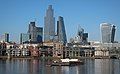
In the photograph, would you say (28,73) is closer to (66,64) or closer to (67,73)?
(67,73)

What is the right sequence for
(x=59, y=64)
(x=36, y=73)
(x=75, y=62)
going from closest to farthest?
1. (x=36, y=73)
2. (x=59, y=64)
3. (x=75, y=62)

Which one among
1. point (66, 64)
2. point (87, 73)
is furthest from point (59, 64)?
point (87, 73)

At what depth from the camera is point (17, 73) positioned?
78188 millimetres

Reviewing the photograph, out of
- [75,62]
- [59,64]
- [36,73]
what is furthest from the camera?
[75,62]

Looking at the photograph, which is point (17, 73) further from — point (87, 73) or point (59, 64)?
point (59, 64)

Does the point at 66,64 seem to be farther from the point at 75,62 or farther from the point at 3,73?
the point at 3,73

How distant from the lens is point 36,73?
7719 cm

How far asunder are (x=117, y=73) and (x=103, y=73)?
8.82 feet

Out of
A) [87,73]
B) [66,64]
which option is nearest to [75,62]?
[66,64]

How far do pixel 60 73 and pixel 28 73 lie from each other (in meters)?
6.27

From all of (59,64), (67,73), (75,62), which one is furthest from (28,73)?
(75,62)

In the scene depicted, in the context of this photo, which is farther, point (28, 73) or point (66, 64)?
point (66, 64)

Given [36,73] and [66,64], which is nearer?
[36,73]

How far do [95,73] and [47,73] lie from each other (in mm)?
9363
